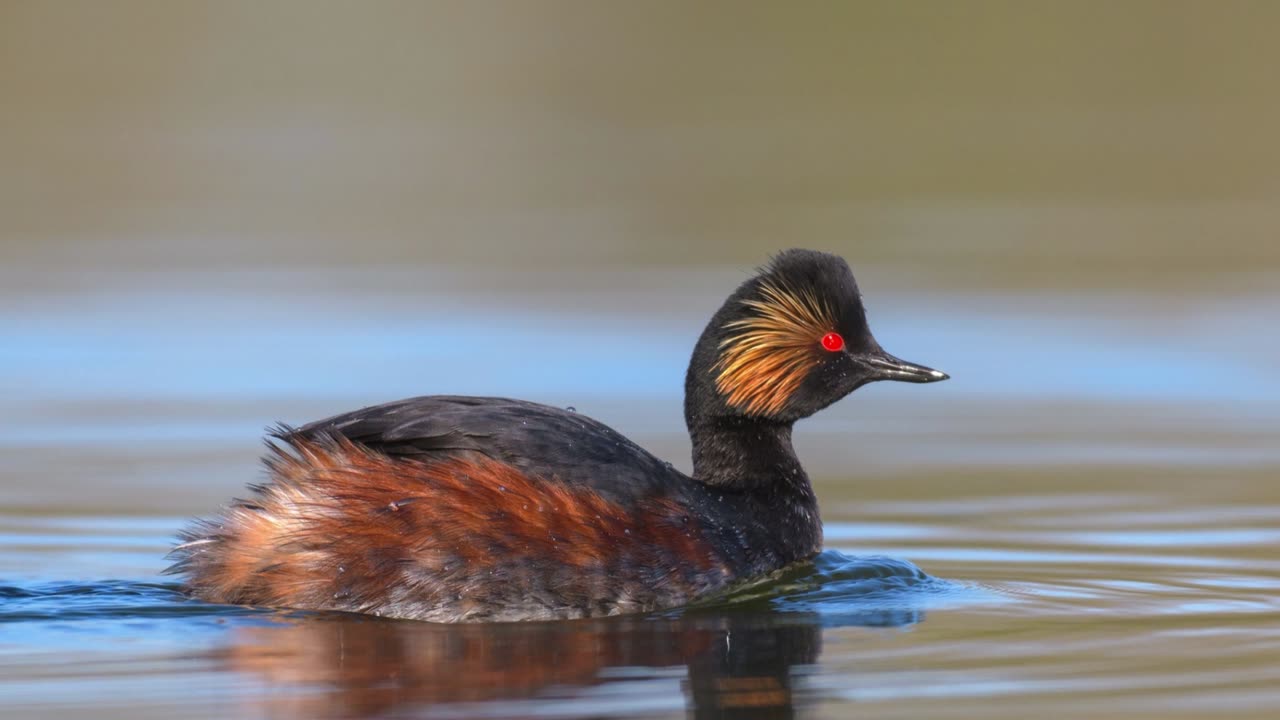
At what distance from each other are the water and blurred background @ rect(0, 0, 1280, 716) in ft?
0.17

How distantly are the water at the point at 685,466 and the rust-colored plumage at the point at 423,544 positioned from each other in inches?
5.4

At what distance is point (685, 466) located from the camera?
11.3 meters

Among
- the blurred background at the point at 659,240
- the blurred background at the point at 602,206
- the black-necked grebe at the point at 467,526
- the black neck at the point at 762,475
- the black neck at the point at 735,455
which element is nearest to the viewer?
the black-necked grebe at the point at 467,526

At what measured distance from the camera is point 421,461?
8.29 metres

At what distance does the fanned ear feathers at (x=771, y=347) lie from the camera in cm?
932

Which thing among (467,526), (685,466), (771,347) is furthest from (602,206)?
(467,526)

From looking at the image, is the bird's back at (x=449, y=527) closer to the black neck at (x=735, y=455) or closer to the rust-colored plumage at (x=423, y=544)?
the rust-colored plumage at (x=423, y=544)

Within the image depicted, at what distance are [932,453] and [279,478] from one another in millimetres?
4781

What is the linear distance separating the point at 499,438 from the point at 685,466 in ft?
10.1

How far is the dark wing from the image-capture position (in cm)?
833

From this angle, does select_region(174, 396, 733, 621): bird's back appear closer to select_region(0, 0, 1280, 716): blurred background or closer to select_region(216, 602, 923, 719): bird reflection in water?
select_region(216, 602, 923, 719): bird reflection in water

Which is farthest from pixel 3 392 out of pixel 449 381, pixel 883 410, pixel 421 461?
pixel 421 461

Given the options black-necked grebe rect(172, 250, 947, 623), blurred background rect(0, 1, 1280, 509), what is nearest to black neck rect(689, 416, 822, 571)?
black-necked grebe rect(172, 250, 947, 623)

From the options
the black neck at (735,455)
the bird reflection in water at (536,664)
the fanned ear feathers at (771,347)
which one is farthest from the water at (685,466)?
the fanned ear feathers at (771,347)
